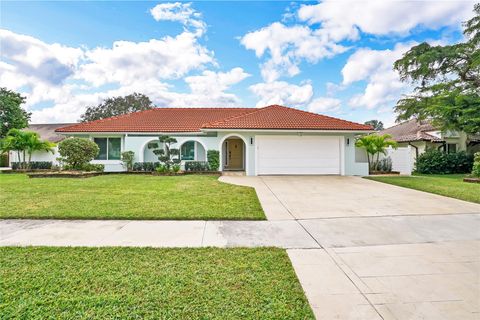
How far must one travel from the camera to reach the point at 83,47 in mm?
14492

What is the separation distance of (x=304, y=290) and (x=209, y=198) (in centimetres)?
552

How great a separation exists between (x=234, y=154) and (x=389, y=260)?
1651 centimetres

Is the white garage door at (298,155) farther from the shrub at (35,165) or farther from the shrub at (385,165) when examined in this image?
the shrub at (35,165)

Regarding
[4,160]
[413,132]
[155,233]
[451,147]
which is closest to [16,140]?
[4,160]

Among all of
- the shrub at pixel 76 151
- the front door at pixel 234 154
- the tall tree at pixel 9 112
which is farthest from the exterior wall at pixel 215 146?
the tall tree at pixel 9 112

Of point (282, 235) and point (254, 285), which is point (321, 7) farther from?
point (254, 285)

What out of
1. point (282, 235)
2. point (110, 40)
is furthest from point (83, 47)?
point (282, 235)

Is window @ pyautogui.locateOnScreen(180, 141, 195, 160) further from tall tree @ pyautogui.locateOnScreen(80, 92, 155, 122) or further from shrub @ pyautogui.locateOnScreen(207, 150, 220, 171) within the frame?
tall tree @ pyautogui.locateOnScreen(80, 92, 155, 122)

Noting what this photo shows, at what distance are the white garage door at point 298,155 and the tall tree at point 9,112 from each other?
2449 centimetres

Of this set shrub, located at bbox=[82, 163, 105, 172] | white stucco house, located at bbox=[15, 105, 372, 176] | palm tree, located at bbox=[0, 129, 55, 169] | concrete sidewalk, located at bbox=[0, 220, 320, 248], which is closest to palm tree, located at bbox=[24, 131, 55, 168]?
palm tree, located at bbox=[0, 129, 55, 169]

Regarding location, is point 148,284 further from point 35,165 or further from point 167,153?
point 35,165

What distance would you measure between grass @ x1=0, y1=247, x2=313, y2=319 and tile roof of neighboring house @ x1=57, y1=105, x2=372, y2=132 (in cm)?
1195

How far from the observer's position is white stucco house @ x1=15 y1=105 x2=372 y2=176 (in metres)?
15.5

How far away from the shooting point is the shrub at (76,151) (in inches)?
554
